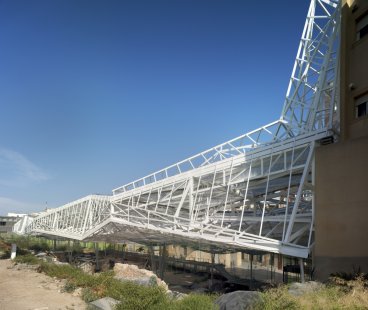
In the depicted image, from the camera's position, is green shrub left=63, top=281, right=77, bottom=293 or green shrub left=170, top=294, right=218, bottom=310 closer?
green shrub left=170, top=294, right=218, bottom=310

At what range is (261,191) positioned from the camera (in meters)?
38.3

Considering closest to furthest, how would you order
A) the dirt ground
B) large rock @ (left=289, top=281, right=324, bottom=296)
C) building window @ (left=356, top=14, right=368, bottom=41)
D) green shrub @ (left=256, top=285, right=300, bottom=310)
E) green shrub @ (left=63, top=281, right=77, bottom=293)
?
1. green shrub @ (left=256, top=285, right=300, bottom=310)
2. large rock @ (left=289, top=281, right=324, bottom=296)
3. the dirt ground
4. building window @ (left=356, top=14, right=368, bottom=41)
5. green shrub @ (left=63, top=281, right=77, bottom=293)

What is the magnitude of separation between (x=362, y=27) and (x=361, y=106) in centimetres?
481

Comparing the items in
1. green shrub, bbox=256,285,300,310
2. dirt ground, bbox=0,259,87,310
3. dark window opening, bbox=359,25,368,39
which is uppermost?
dark window opening, bbox=359,25,368,39

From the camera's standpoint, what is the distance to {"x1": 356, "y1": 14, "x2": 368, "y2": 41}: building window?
81.0 ft

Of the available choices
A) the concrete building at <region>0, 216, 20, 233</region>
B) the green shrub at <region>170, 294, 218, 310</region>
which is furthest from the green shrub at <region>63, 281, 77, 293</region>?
the concrete building at <region>0, 216, 20, 233</region>

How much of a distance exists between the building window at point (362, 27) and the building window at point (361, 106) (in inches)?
149

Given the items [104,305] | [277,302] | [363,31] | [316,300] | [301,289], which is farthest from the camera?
[363,31]

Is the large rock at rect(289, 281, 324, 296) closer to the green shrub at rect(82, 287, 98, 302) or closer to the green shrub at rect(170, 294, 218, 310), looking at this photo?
the green shrub at rect(170, 294, 218, 310)

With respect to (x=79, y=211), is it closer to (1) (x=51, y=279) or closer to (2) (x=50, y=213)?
(2) (x=50, y=213)

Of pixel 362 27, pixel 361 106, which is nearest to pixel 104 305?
pixel 361 106

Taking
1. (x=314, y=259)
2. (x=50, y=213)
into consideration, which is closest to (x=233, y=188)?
(x=314, y=259)

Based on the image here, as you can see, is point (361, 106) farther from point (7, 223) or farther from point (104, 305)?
point (7, 223)

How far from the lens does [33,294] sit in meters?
26.3
